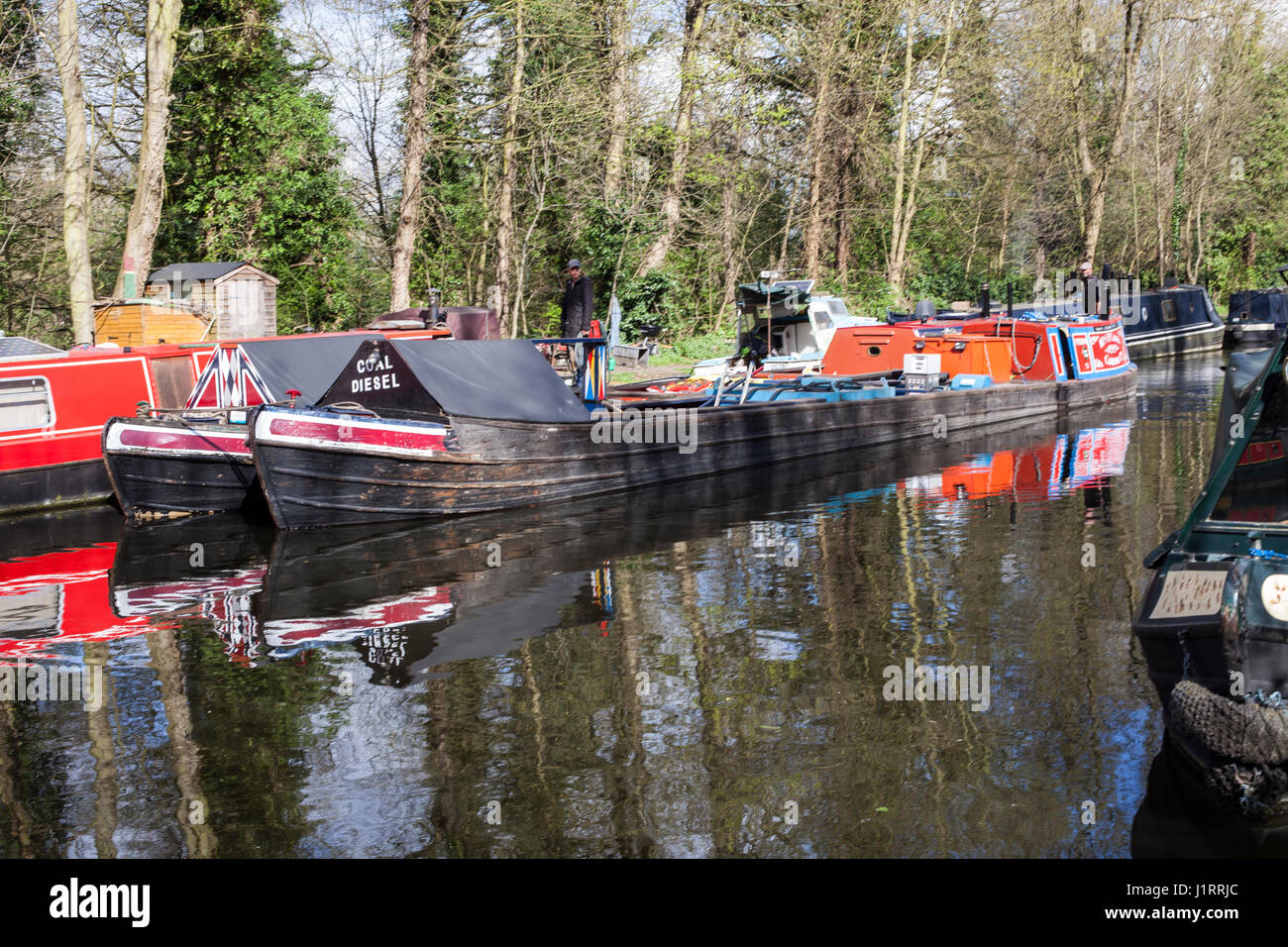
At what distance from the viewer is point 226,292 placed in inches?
956

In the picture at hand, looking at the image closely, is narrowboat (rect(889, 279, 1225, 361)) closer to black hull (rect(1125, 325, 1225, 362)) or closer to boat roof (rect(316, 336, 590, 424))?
black hull (rect(1125, 325, 1225, 362))

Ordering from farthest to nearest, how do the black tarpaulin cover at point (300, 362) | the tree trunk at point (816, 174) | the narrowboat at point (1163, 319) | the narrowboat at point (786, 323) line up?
the narrowboat at point (1163, 319) < the tree trunk at point (816, 174) < the narrowboat at point (786, 323) < the black tarpaulin cover at point (300, 362)

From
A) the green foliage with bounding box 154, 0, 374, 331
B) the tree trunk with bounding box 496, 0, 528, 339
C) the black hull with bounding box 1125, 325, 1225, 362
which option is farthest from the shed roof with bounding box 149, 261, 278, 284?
the black hull with bounding box 1125, 325, 1225, 362

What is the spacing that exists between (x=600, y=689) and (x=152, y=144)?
16336 millimetres

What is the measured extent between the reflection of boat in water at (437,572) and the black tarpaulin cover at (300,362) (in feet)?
6.64

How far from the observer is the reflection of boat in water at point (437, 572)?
8.99 meters

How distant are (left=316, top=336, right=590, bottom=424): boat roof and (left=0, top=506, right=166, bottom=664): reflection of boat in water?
118 inches

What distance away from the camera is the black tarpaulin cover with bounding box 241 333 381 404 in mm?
15352

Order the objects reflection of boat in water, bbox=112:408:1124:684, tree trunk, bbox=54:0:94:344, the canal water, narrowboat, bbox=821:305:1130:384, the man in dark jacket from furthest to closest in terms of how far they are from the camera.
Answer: narrowboat, bbox=821:305:1130:384 → tree trunk, bbox=54:0:94:344 → the man in dark jacket → reflection of boat in water, bbox=112:408:1124:684 → the canal water

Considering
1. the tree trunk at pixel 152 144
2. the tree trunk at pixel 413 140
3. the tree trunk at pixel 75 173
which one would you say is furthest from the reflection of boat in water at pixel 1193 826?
the tree trunk at pixel 413 140

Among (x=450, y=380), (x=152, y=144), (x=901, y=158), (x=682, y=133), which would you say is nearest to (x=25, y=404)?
(x=450, y=380)

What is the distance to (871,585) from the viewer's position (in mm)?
10148

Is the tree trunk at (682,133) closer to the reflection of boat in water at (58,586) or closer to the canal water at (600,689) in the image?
the canal water at (600,689)
